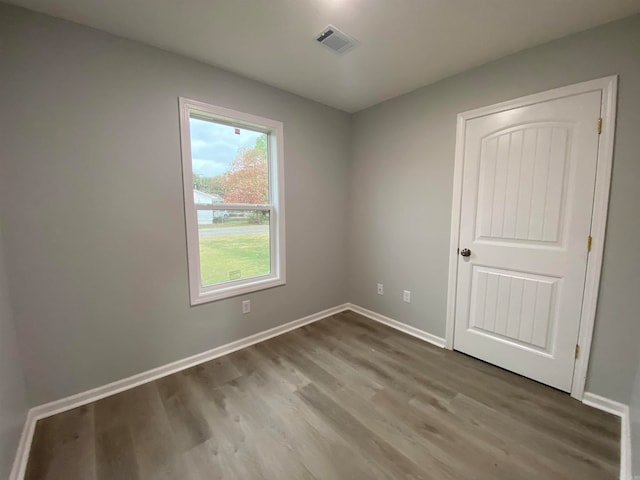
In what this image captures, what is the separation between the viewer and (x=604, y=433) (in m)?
1.51

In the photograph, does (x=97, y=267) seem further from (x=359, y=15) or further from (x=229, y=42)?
(x=359, y=15)

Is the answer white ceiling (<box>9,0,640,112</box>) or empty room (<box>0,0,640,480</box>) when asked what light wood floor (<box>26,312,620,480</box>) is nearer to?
empty room (<box>0,0,640,480</box>)

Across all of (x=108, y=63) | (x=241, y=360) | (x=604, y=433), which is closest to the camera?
(x=604, y=433)

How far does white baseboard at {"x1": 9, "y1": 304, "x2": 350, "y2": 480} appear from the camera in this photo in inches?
53.5

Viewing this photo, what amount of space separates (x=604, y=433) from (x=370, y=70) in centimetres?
292

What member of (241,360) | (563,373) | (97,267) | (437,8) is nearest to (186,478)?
(241,360)

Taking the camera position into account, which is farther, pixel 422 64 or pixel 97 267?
pixel 422 64

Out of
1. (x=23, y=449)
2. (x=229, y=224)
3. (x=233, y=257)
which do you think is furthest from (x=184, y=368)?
(x=229, y=224)

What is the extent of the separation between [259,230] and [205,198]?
60 cm

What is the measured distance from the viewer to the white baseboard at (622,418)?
1.29 metres

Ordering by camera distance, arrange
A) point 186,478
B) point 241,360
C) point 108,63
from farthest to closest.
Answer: point 241,360, point 108,63, point 186,478

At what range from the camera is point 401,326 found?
9.30 feet

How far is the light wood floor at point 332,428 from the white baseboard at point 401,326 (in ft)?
0.98

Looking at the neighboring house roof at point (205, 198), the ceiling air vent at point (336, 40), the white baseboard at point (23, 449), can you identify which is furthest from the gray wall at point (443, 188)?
the white baseboard at point (23, 449)
